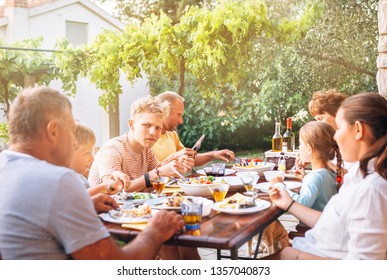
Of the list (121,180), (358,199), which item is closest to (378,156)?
(358,199)

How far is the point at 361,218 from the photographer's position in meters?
1.49

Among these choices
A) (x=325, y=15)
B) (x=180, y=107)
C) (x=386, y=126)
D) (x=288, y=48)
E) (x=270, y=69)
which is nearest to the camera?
(x=386, y=126)

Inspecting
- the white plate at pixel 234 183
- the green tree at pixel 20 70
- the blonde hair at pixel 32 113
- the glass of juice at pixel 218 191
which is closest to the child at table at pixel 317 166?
the white plate at pixel 234 183

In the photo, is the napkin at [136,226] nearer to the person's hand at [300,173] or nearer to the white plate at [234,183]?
the white plate at [234,183]

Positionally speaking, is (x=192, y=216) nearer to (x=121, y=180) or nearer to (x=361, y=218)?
(x=361, y=218)

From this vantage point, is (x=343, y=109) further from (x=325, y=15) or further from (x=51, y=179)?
(x=325, y=15)

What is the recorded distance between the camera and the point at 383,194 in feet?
4.89

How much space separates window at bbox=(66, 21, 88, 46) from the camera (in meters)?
8.41

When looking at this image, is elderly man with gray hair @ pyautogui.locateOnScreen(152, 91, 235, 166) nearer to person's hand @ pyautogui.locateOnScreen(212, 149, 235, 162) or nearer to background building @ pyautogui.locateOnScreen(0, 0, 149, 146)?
person's hand @ pyautogui.locateOnScreen(212, 149, 235, 162)

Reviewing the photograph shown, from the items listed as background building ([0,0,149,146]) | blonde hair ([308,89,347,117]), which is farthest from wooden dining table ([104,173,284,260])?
background building ([0,0,149,146])

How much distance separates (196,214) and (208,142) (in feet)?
21.8

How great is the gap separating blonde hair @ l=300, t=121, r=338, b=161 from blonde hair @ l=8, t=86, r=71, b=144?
1275 mm

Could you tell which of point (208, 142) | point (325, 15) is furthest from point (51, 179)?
point (208, 142)

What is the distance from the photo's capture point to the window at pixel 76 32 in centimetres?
841
